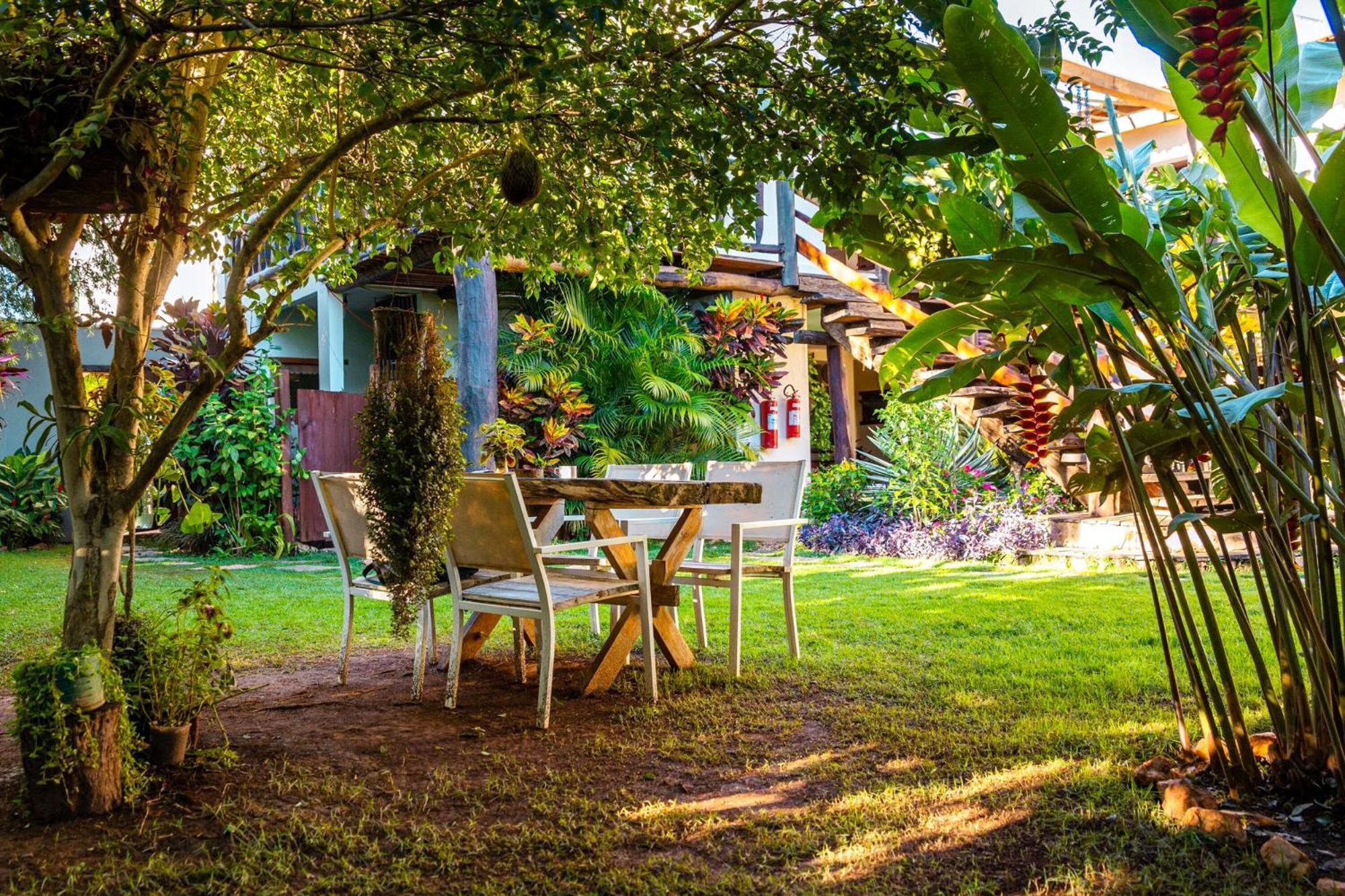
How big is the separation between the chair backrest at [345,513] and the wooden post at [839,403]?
870 centimetres

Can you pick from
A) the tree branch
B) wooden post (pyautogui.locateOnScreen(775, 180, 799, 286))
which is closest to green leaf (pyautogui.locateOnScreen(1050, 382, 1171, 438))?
the tree branch

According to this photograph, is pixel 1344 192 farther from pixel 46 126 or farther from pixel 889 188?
pixel 46 126

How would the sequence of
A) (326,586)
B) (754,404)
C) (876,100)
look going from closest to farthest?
(876,100)
(326,586)
(754,404)

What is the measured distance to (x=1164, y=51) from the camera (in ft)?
7.34

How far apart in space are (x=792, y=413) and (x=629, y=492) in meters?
9.16

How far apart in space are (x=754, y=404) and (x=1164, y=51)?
10.2 metres

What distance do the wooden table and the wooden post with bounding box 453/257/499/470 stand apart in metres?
4.59

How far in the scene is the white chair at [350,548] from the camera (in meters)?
4.13

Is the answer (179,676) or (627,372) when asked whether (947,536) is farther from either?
(179,676)

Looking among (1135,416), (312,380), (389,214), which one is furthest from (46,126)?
(312,380)

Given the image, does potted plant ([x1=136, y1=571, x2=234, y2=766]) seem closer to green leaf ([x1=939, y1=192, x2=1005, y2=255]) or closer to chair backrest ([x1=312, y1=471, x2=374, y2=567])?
chair backrest ([x1=312, y1=471, x2=374, y2=567])

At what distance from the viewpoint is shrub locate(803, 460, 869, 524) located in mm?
10781

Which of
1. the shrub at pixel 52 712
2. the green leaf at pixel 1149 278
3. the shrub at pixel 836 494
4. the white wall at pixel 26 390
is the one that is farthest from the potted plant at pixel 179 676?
the white wall at pixel 26 390

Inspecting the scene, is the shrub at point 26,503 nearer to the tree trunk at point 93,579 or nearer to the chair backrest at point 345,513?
the chair backrest at point 345,513
